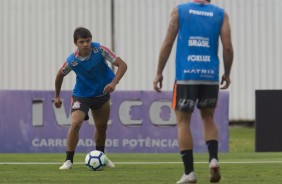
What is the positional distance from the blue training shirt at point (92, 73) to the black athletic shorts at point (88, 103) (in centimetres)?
5

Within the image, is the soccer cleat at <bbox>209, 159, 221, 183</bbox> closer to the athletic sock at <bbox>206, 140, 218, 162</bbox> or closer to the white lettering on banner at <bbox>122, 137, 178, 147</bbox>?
the athletic sock at <bbox>206, 140, 218, 162</bbox>

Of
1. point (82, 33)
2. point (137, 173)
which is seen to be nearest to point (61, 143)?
point (82, 33)

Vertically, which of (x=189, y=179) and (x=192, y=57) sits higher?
(x=192, y=57)

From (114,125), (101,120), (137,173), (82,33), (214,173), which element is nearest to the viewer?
(214,173)

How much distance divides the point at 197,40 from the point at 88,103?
3.76m

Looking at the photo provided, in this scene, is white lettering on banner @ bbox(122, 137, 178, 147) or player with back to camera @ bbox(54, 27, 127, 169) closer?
player with back to camera @ bbox(54, 27, 127, 169)

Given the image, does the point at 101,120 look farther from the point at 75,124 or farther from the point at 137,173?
the point at 137,173

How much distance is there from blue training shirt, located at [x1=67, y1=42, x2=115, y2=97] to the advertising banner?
25.2 feet

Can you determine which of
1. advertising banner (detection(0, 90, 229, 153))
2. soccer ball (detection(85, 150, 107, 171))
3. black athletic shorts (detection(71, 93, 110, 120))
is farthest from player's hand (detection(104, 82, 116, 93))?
advertising banner (detection(0, 90, 229, 153))

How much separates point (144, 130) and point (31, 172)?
29.1 feet

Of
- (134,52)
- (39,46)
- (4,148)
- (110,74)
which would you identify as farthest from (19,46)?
(110,74)

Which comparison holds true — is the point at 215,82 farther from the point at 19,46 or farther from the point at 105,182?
the point at 19,46

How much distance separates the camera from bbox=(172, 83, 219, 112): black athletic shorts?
10.8 metres

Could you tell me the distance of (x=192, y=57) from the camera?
35.3 ft
